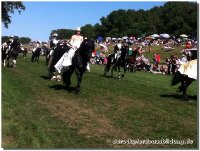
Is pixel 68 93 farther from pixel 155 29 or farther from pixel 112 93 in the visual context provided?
pixel 155 29

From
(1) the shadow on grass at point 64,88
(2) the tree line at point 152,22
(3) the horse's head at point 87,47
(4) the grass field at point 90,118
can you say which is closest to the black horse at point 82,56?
(3) the horse's head at point 87,47

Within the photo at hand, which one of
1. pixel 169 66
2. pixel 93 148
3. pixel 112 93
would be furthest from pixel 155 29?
pixel 93 148

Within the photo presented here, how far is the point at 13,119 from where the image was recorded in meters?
11.5

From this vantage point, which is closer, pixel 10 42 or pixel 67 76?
pixel 67 76

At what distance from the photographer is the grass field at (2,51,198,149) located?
977 cm

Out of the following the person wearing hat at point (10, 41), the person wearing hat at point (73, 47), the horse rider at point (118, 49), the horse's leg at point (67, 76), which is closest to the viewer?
the person wearing hat at point (73, 47)

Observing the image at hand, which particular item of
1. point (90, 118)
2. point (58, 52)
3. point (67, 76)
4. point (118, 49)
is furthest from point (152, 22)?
point (90, 118)

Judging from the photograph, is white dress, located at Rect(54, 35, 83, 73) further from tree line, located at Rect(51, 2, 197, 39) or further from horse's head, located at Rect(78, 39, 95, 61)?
tree line, located at Rect(51, 2, 197, 39)

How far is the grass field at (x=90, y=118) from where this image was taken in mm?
9773

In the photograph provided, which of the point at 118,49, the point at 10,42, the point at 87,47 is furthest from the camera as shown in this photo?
the point at 10,42

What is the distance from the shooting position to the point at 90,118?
12641 millimetres

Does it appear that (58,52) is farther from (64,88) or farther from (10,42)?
(10,42)

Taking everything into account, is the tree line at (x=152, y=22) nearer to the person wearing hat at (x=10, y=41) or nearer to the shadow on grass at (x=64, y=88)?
the person wearing hat at (x=10, y=41)

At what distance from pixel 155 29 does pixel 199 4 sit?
118 metres
